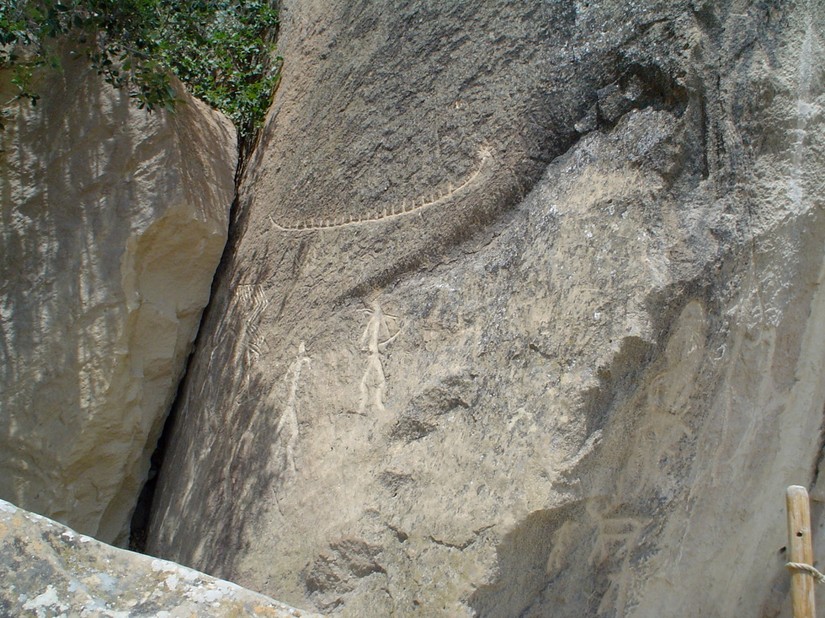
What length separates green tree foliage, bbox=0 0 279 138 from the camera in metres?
2.60

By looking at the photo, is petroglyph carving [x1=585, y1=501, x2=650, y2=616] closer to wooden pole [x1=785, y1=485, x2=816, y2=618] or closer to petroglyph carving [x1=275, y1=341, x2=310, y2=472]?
wooden pole [x1=785, y1=485, x2=816, y2=618]

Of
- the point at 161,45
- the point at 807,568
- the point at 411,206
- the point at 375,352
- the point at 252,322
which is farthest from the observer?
the point at 252,322

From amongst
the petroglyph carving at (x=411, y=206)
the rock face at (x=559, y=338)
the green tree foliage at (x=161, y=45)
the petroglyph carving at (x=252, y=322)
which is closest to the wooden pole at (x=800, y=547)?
the rock face at (x=559, y=338)

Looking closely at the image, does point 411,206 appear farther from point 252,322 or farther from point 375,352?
point 252,322

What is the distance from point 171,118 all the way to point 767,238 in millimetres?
1891

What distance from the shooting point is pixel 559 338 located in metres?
2.07

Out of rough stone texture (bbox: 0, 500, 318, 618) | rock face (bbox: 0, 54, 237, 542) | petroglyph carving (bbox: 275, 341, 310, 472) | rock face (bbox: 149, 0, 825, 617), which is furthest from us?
rock face (bbox: 0, 54, 237, 542)

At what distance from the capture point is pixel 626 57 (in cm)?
223

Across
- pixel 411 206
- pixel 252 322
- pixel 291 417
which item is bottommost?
pixel 291 417

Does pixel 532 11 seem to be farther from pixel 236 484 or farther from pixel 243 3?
pixel 236 484

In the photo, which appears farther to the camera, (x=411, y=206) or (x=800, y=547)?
(x=411, y=206)

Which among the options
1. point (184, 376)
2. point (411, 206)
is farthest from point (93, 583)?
point (184, 376)

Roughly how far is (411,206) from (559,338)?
2.39ft

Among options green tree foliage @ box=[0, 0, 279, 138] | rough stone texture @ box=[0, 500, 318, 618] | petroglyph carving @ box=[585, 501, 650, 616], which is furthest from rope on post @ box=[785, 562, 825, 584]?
green tree foliage @ box=[0, 0, 279, 138]
